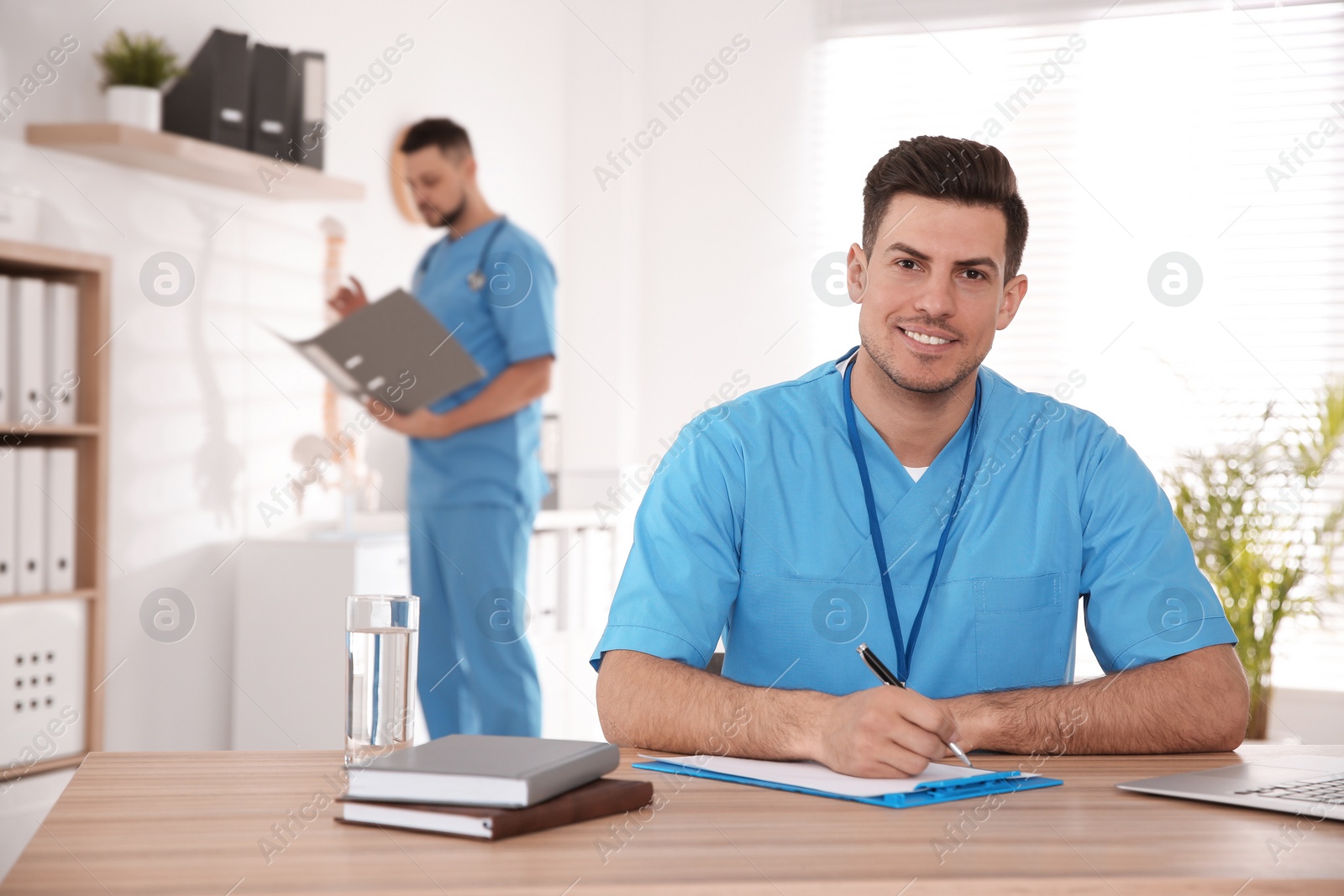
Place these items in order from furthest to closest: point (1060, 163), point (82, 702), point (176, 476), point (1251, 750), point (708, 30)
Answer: point (708, 30) → point (1060, 163) → point (176, 476) → point (82, 702) → point (1251, 750)

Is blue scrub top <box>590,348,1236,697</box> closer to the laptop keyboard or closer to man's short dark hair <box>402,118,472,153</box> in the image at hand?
the laptop keyboard

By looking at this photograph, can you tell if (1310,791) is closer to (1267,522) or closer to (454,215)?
(454,215)

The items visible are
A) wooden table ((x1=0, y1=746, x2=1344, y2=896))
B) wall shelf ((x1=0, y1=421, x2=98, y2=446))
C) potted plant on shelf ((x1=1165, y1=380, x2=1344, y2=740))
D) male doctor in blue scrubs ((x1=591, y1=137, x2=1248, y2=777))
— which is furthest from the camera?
potted plant on shelf ((x1=1165, y1=380, x2=1344, y2=740))

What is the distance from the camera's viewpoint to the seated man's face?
4.80 feet

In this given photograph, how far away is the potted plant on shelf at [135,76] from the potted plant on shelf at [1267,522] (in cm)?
271

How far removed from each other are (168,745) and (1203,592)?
2.39m

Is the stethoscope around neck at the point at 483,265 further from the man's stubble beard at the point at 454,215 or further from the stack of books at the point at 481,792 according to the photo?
the stack of books at the point at 481,792

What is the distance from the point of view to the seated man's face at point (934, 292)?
1.46 m

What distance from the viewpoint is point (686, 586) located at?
134 centimetres

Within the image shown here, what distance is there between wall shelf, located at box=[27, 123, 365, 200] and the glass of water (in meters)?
1.92

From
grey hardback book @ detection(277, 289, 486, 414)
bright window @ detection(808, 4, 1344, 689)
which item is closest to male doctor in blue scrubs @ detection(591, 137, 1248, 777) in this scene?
grey hardback book @ detection(277, 289, 486, 414)

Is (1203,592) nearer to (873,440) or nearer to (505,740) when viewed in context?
(873,440)

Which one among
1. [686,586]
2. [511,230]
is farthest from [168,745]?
[686,586]

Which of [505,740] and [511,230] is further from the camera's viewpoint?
[511,230]
